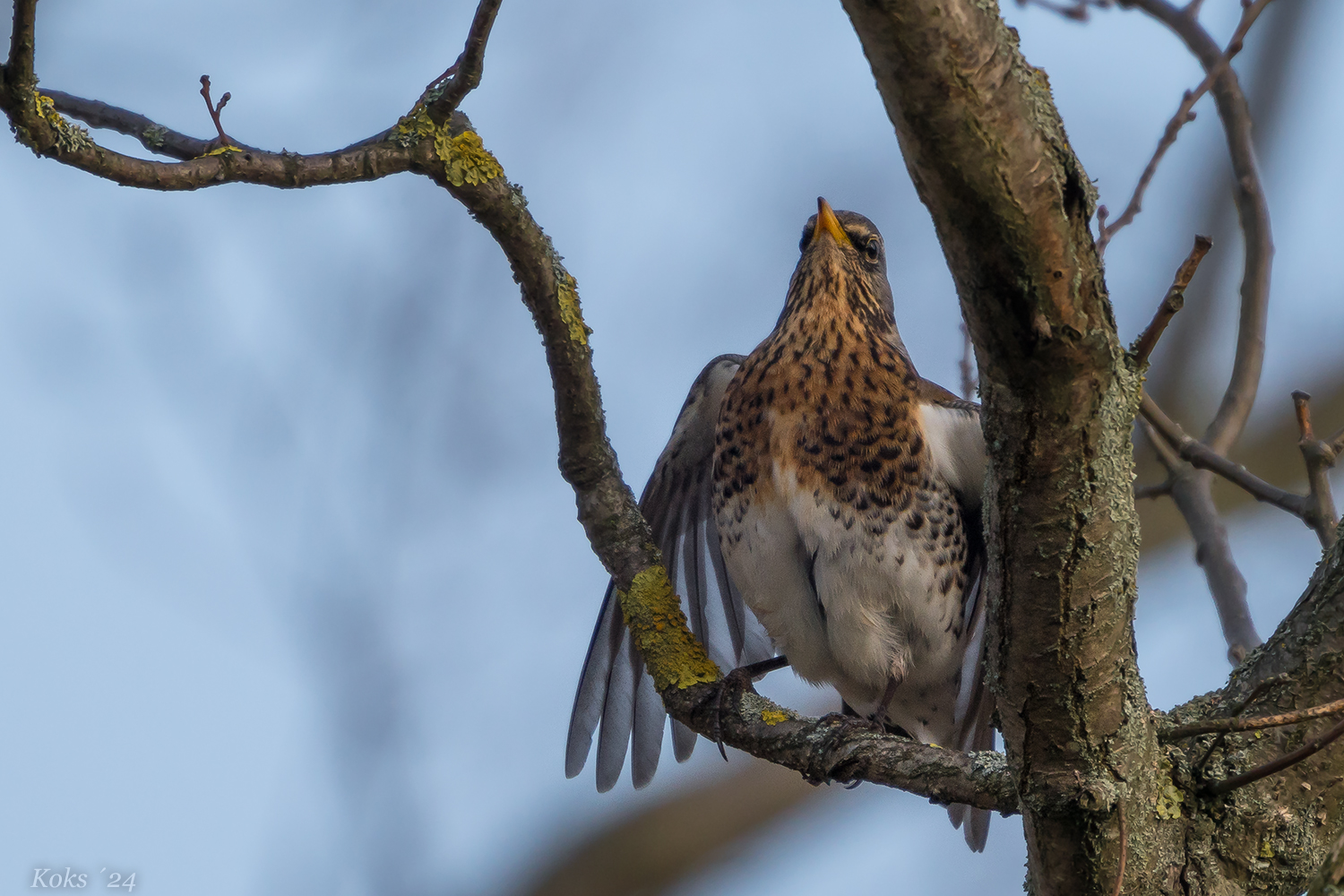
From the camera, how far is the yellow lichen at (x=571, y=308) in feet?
11.0

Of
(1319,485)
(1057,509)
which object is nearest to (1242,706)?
(1057,509)

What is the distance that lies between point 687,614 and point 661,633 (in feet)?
4.07

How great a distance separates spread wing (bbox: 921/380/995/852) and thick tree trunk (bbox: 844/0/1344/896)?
1.47 m

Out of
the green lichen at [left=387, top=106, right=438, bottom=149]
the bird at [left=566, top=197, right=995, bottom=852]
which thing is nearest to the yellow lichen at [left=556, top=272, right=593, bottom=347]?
the green lichen at [left=387, top=106, right=438, bottom=149]

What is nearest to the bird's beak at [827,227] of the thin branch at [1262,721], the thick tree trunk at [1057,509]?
the thick tree trunk at [1057,509]

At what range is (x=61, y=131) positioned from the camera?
2404 mm

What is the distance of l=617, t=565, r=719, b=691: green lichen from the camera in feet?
12.0

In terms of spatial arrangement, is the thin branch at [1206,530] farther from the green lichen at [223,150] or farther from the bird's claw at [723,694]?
the green lichen at [223,150]

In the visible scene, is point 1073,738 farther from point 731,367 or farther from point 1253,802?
point 731,367

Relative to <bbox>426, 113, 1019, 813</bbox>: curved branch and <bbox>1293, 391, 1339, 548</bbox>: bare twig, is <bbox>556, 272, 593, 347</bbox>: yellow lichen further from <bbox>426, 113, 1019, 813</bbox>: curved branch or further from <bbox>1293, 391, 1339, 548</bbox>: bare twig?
<bbox>1293, 391, 1339, 548</bbox>: bare twig

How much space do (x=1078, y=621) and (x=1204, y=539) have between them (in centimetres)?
187

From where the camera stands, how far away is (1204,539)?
379 cm

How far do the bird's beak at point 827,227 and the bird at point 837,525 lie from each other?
0.08ft

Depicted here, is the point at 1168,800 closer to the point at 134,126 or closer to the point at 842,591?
the point at 842,591
